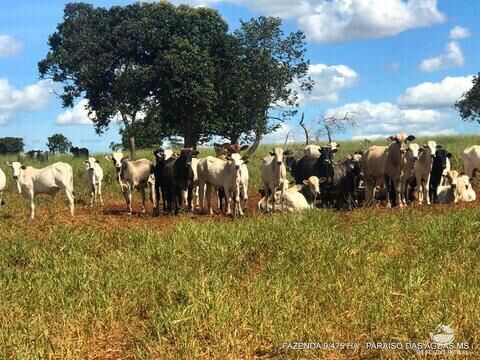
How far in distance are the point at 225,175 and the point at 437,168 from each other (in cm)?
707

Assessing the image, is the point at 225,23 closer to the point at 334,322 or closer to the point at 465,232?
the point at 465,232

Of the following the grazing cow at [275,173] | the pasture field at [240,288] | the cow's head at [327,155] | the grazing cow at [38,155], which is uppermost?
the grazing cow at [38,155]

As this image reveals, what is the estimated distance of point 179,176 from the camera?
16234mm

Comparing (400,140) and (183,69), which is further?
(183,69)

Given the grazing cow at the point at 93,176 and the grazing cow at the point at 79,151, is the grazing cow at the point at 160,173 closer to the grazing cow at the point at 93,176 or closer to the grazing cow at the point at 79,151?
the grazing cow at the point at 93,176

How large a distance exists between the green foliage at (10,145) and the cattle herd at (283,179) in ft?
197

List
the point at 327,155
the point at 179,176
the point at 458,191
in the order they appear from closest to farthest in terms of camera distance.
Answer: the point at 179,176 → the point at 327,155 → the point at 458,191

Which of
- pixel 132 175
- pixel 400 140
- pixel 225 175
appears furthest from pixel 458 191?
pixel 132 175

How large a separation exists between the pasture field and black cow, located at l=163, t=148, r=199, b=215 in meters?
5.02

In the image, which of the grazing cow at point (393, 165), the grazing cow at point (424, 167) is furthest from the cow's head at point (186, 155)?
the grazing cow at point (424, 167)

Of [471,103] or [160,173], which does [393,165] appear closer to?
[160,173]

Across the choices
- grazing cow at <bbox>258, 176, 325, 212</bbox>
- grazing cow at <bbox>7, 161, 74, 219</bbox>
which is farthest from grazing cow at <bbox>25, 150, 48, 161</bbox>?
grazing cow at <bbox>258, 176, 325, 212</bbox>

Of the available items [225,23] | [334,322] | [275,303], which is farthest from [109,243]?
[225,23]

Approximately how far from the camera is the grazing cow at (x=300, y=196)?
608 inches
